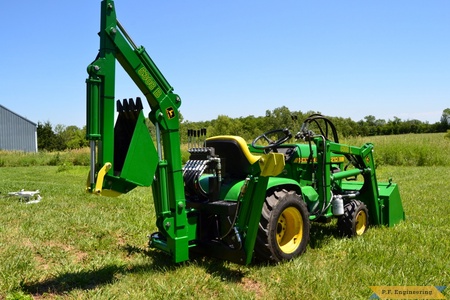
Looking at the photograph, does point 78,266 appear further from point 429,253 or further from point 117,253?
point 429,253

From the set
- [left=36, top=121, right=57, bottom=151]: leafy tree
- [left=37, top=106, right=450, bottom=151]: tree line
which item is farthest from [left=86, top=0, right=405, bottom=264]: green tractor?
[left=36, top=121, right=57, bottom=151]: leafy tree

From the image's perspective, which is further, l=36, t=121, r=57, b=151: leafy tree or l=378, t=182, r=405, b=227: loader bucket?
l=36, t=121, r=57, b=151: leafy tree

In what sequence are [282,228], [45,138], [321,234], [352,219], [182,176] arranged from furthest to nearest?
[45,138]
[321,234]
[352,219]
[282,228]
[182,176]

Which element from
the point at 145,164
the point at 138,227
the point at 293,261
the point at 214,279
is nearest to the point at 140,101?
the point at 145,164

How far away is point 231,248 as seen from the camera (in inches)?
163

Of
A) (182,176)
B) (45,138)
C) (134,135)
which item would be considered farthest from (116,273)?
(45,138)

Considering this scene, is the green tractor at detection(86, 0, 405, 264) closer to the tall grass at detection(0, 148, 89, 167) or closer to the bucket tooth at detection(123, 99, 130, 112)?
the bucket tooth at detection(123, 99, 130, 112)

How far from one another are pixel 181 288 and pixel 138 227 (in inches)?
103

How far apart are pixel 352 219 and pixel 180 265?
8.60 ft

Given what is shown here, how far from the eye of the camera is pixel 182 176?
4.15 metres

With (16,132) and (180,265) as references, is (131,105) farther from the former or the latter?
(16,132)

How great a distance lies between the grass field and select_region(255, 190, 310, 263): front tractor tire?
5.4 inches

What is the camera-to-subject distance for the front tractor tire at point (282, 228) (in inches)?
164

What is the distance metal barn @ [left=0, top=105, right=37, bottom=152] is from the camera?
124ft
